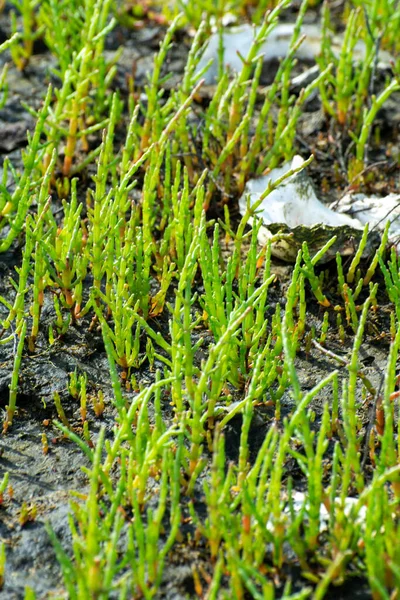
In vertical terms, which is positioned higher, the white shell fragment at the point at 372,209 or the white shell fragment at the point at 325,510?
the white shell fragment at the point at 372,209

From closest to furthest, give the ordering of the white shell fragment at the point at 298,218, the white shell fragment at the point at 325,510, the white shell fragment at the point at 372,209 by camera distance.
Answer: the white shell fragment at the point at 325,510 < the white shell fragment at the point at 298,218 < the white shell fragment at the point at 372,209

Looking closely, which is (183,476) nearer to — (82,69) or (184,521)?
(184,521)

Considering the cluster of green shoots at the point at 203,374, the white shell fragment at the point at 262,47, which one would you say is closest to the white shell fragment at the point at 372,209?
the cluster of green shoots at the point at 203,374

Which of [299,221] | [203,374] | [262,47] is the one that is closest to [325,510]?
[203,374]

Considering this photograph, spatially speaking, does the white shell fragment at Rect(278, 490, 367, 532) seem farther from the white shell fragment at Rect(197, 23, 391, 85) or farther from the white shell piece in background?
the white shell fragment at Rect(197, 23, 391, 85)

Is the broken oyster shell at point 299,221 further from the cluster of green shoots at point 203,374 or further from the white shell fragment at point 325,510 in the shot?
the white shell fragment at point 325,510

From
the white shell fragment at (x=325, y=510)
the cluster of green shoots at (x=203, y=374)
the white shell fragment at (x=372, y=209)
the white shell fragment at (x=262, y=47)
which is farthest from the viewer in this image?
the white shell fragment at (x=262, y=47)

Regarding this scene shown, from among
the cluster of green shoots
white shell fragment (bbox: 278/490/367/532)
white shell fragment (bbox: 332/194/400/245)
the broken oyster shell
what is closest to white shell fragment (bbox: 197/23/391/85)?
the cluster of green shoots
